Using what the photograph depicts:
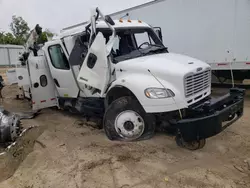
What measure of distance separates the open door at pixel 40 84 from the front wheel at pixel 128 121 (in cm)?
242

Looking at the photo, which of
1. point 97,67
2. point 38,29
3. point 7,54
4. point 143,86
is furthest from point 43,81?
point 7,54

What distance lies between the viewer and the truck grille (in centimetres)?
398

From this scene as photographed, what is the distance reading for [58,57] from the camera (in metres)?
5.98

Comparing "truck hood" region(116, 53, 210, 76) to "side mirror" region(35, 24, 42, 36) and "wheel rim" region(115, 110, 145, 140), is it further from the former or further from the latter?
"side mirror" region(35, 24, 42, 36)

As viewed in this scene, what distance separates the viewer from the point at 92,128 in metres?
5.63

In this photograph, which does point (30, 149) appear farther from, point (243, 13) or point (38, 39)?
point (243, 13)

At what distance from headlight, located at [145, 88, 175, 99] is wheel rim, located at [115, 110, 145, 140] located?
55 centimetres

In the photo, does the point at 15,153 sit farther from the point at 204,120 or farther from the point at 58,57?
the point at 204,120

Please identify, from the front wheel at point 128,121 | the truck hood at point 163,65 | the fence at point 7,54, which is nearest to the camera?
the truck hood at point 163,65

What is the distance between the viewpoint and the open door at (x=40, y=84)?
6.14 m

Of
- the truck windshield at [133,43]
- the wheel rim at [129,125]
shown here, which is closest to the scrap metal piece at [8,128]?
the wheel rim at [129,125]

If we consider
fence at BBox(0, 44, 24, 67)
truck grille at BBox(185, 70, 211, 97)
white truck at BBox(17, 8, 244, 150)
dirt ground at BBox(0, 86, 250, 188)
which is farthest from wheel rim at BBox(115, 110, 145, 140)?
fence at BBox(0, 44, 24, 67)

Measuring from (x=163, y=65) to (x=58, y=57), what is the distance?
2920 millimetres

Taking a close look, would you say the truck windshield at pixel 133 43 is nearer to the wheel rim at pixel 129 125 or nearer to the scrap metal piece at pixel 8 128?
the wheel rim at pixel 129 125
